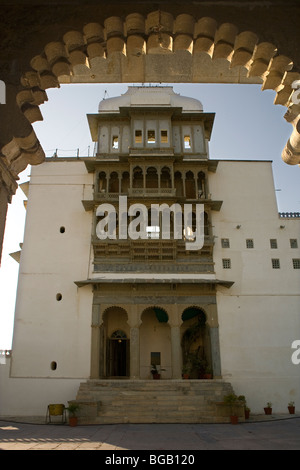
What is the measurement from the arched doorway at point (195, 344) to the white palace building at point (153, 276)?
0.07 meters

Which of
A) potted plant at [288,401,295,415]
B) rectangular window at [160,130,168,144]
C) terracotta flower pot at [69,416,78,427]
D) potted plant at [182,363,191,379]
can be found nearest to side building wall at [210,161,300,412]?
potted plant at [288,401,295,415]

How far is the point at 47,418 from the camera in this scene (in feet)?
53.2

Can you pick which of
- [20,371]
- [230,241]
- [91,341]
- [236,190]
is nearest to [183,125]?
[236,190]

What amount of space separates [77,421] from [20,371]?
16.1 ft

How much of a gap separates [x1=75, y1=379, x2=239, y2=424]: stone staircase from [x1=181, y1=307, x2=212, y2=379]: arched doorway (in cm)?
148

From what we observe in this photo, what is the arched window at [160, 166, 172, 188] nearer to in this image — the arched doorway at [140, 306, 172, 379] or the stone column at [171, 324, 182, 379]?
the arched doorway at [140, 306, 172, 379]

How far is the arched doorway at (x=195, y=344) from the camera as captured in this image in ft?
58.9

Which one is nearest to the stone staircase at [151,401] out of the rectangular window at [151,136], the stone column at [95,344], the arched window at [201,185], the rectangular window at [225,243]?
the stone column at [95,344]

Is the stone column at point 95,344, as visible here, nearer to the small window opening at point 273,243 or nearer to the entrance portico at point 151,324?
the entrance portico at point 151,324

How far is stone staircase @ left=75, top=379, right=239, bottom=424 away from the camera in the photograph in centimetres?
1421

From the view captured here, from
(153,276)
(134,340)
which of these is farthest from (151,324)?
(153,276)

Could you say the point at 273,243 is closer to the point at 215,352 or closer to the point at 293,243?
the point at 293,243

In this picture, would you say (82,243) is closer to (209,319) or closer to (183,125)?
(209,319)

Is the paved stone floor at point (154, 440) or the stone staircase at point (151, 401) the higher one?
the stone staircase at point (151, 401)
